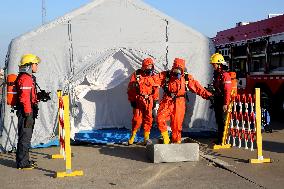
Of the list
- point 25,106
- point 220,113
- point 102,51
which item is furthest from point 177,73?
point 25,106

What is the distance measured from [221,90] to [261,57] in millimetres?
5698

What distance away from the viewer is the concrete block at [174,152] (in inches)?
306

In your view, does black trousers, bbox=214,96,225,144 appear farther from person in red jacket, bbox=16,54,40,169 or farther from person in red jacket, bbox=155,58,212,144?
person in red jacket, bbox=16,54,40,169

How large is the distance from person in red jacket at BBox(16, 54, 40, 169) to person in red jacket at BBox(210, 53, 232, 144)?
3957 millimetres

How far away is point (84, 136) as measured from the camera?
10453mm

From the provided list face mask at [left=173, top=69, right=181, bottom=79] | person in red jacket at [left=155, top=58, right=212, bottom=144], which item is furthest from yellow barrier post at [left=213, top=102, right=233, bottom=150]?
face mask at [left=173, top=69, right=181, bottom=79]

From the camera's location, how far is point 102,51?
32.9ft

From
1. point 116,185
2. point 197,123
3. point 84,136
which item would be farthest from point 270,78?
point 116,185

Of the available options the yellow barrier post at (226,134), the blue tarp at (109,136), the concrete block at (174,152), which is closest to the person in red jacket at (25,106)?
the blue tarp at (109,136)

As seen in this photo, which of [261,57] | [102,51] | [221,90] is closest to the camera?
[221,90]

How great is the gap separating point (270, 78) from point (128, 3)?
20.0 ft

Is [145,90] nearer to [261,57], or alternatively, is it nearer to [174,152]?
[174,152]

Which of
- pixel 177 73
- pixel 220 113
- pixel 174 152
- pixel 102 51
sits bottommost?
pixel 174 152

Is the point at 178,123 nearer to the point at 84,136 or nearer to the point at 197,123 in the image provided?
the point at 197,123
